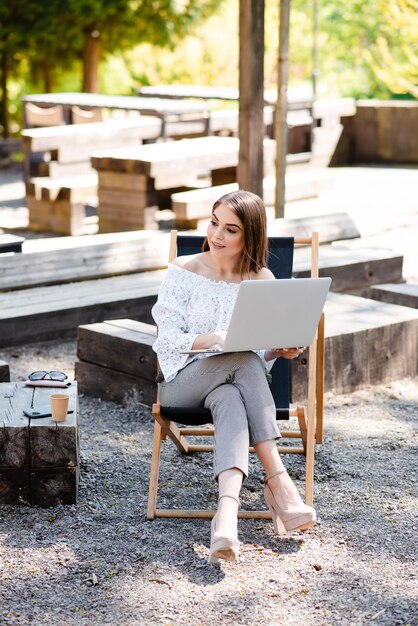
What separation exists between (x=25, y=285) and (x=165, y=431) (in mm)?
2844

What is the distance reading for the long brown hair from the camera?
395cm

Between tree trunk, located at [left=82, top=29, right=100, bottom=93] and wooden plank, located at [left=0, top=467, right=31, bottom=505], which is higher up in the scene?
tree trunk, located at [left=82, top=29, right=100, bottom=93]

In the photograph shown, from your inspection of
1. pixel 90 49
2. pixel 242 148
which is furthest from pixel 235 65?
pixel 242 148

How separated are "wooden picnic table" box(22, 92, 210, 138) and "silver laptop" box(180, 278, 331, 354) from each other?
759 centimetres

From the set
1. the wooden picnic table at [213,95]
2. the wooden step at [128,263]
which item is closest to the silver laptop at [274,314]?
the wooden step at [128,263]

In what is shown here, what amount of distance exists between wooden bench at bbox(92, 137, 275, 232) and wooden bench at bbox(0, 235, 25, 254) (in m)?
2.51

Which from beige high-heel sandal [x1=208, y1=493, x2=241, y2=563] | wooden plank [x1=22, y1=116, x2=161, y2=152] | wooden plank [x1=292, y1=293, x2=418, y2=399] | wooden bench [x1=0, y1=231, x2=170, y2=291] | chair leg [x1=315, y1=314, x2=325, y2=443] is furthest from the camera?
wooden plank [x1=22, y1=116, x2=161, y2=152]

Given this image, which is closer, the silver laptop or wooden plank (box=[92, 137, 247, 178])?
the silver laptop

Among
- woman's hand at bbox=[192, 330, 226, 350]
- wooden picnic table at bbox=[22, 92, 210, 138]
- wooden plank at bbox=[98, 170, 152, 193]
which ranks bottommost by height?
wooden plank at bbox=[98, 170, 152, 193]

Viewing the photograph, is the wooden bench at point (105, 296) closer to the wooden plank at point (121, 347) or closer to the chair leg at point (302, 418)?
the wooden plank at point (121, 347)

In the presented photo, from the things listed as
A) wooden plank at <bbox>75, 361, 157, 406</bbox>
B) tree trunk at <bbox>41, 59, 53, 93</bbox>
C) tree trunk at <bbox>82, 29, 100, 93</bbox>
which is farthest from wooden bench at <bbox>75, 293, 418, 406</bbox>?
tree trunk at <bbox>41, 59, 53, 93</bbox>

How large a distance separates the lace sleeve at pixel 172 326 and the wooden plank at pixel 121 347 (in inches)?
39.3

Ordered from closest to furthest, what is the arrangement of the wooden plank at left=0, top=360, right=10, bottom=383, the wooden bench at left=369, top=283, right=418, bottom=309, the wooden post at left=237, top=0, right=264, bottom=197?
the wooden plank at left=0, top=360, right=10, bottom=383 → the wooden bench at left=369, top=283, right=418, bottom=309 → the wooden post at left=237, top=0, right=264, bottom=197

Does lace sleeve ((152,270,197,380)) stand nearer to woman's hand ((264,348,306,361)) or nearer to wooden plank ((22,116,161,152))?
woman's hand ((264,348,306,361))
